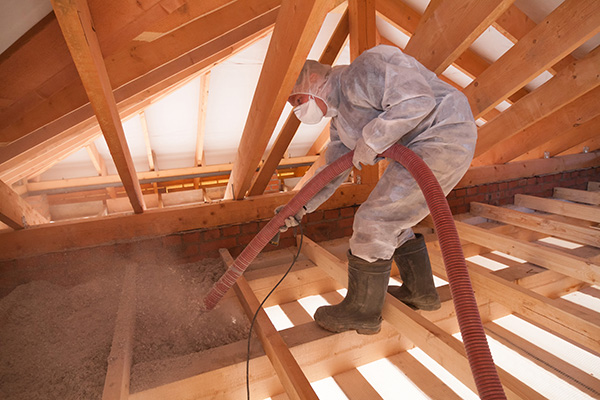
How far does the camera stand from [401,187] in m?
1.47

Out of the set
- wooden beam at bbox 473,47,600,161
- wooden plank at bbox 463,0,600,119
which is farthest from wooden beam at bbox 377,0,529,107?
wooden plank at bbox 463,0,600,119

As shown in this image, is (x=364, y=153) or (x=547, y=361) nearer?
(x=364, y=153)

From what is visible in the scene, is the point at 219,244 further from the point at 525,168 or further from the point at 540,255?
the point at 525,168

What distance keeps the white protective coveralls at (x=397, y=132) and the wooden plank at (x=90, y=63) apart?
1000 millimetres

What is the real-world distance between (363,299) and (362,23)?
179 centimetres

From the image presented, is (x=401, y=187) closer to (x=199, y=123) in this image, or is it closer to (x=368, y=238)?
(x=368, y=238)

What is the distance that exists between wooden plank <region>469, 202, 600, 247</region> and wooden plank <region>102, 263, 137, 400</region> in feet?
9.88

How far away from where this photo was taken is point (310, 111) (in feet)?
5.79

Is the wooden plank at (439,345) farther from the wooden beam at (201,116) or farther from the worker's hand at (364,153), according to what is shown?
the wooden beam at (201,116)

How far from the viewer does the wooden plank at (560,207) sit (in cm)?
287

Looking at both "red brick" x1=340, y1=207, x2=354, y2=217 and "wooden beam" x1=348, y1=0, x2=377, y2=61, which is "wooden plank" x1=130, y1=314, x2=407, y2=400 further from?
"wooden beam" x1=348, y1=0, x2=377, y2=61

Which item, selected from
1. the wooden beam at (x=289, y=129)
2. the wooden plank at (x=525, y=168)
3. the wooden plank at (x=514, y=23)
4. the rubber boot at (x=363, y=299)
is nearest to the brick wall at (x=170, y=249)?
the wooden plank at (x=525, y=168)

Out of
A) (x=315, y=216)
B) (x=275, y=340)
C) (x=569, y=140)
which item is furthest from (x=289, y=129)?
(x=569, y=140)

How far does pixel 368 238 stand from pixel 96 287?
1.69 m
